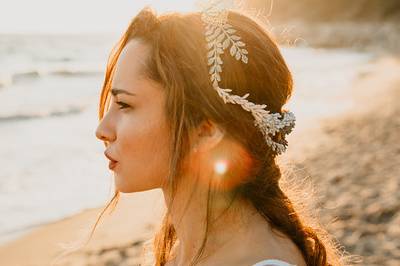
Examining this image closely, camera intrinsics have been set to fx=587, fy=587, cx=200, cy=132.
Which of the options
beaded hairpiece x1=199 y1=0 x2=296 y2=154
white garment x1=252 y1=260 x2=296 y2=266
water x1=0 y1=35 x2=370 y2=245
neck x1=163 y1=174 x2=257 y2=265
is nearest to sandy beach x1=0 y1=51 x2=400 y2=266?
water x1=0 y1=35 x2=370 y2=245

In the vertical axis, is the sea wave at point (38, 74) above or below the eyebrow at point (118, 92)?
below

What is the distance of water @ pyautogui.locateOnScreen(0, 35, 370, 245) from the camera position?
8023mm

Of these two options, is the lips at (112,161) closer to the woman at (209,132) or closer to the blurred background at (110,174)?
the woman at (209,132)

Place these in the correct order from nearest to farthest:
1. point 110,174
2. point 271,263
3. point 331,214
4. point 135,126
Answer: point 271,263 → point 135,126 → point 331,214 → point 110,174

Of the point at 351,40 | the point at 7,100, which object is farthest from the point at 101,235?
the point at 351,40

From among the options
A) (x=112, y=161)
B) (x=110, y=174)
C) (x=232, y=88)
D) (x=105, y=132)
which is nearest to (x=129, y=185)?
(x=112, y=161)

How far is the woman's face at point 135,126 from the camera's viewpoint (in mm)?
2148

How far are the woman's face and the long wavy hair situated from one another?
0.04 metres

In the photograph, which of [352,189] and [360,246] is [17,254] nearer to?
[360,246]

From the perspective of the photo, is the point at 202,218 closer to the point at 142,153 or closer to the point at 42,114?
the point at 142,153

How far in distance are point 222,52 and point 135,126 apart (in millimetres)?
424

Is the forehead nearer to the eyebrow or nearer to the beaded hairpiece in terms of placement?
the eyebrow

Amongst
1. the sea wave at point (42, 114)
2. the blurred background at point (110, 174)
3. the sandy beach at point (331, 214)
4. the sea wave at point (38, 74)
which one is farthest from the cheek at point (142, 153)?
the sea wave at point (38, 74)

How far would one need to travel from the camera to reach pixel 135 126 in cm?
216
